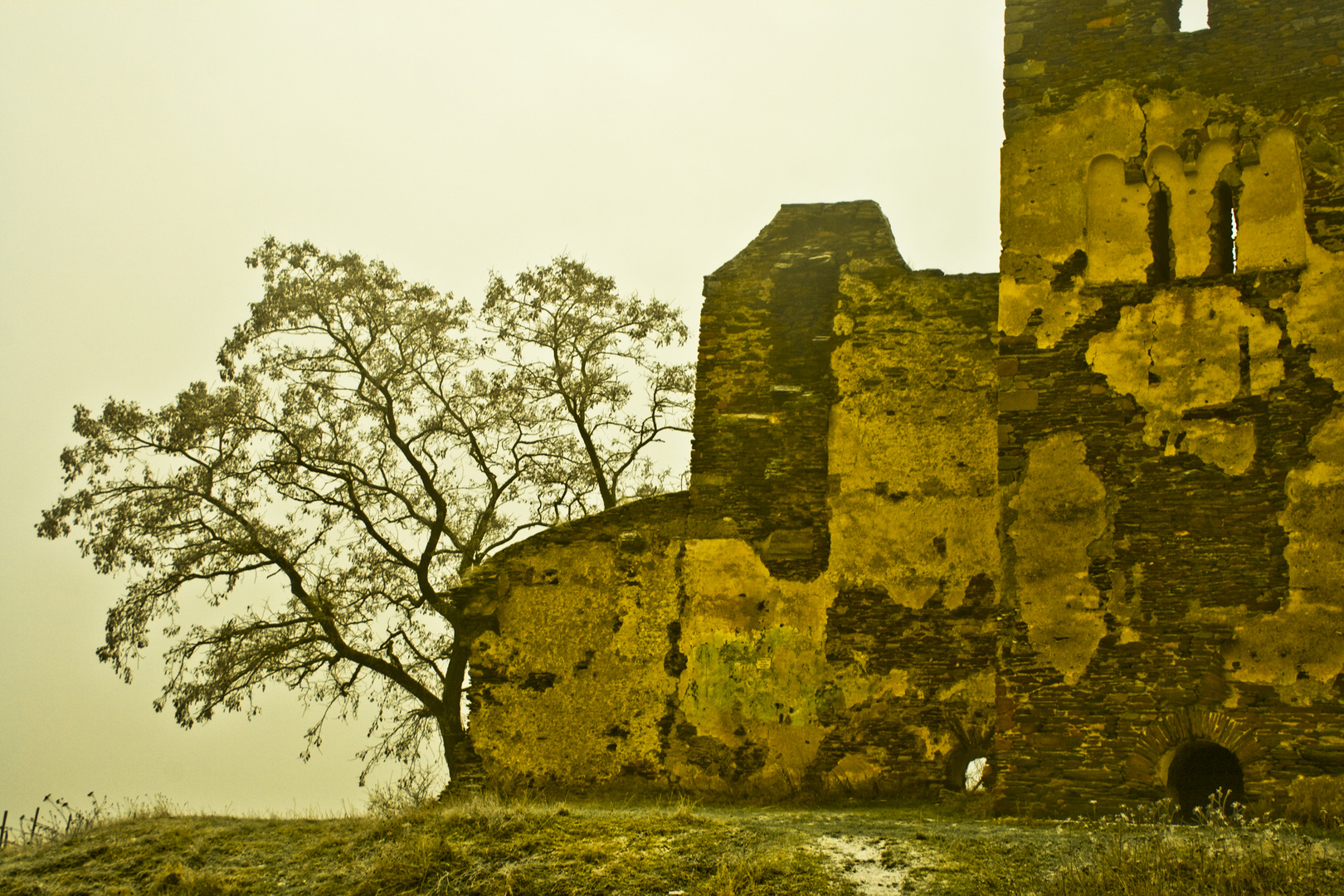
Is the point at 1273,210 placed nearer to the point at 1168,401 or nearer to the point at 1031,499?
the point at 1168,401

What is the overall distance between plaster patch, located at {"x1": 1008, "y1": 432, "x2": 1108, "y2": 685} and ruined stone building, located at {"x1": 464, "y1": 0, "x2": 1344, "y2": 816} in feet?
0.08

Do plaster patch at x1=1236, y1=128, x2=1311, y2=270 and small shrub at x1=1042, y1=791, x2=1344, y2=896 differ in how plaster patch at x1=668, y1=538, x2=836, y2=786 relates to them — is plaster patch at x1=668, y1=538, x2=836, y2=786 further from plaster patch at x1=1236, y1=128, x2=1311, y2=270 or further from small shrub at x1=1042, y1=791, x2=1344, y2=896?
plaster patch at x1=1236, y1=128, x2=1311, y2=270

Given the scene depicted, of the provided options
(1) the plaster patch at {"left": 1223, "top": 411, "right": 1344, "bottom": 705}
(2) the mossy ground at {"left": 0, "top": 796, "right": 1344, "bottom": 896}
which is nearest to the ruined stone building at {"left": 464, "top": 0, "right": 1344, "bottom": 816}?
(1) the plaster patch at {"left": 1223, "top": 411, "right": 1344, "bottom": 705}

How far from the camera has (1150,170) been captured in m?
9.70

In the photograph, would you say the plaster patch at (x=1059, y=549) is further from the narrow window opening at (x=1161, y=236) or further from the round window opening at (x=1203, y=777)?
the narrow window opening at (x=1161, y=236)

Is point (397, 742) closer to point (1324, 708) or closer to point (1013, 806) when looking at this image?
point (1013, 806)

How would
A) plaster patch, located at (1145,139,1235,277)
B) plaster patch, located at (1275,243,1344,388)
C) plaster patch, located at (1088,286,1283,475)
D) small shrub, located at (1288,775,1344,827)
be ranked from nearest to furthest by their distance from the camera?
small shrub, located at (1288,775,1344,827), plaster patch, located at (1275,243,1344,388), plaster patch, located at (1088,286,1283,475), plaster patch, located at (1145,139,1235,277)

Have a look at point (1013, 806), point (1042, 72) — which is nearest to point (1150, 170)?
point (1042, 72)

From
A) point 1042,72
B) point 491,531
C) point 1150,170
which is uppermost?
point 1042,72

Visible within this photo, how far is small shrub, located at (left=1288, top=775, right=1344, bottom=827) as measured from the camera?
7887 millimetres

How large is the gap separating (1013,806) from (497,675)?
5570mm

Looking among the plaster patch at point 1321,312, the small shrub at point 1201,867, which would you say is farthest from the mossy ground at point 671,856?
the plaster patch at point 1321,312

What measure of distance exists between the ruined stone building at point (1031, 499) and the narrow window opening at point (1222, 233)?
36 millimetres

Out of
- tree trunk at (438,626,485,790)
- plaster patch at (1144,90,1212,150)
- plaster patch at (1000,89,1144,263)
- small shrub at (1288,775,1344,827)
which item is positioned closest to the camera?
small shrub at (1288,775,1344,827)
